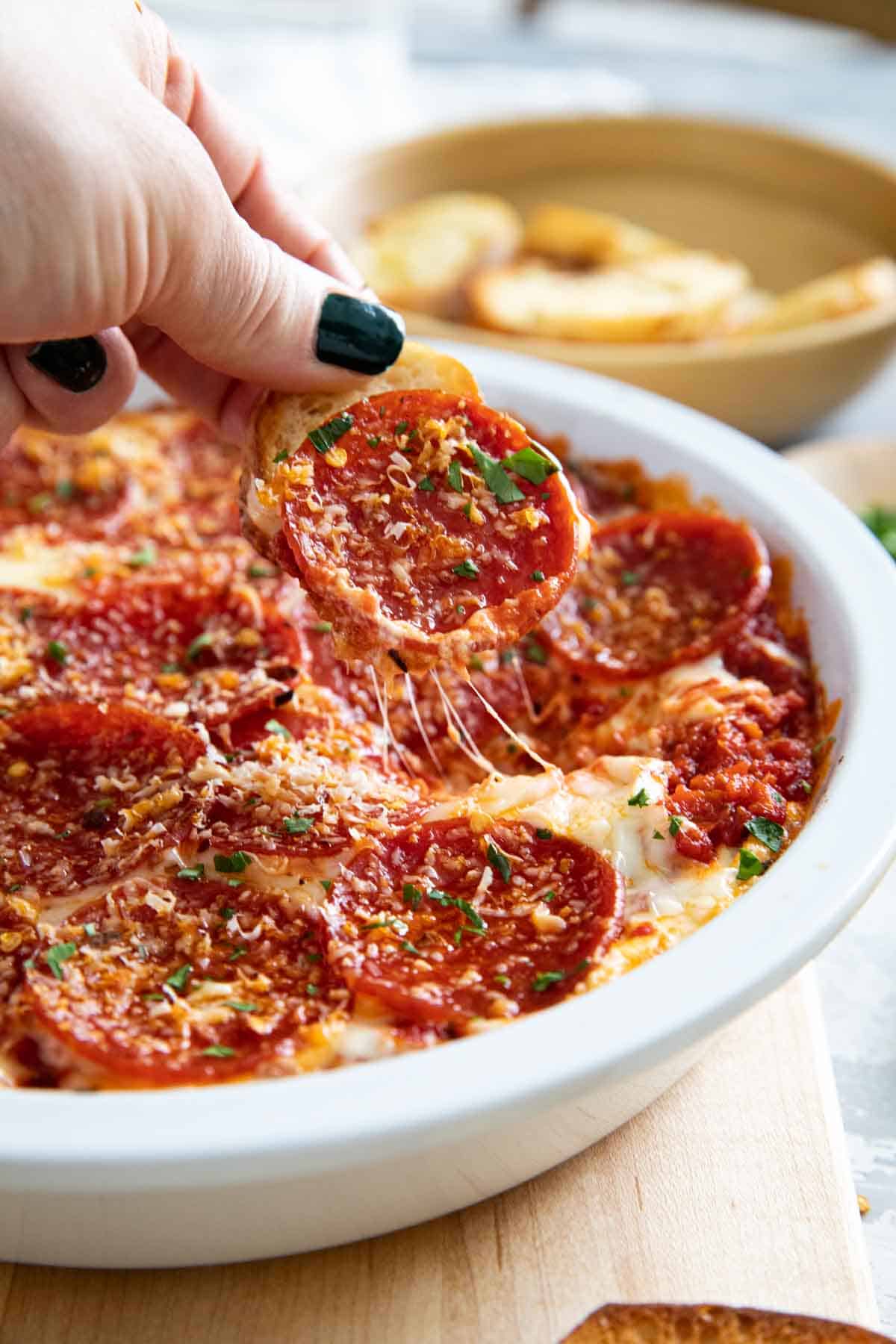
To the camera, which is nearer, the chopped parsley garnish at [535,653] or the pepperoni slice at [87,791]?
the pepperoni slice at [87,791]

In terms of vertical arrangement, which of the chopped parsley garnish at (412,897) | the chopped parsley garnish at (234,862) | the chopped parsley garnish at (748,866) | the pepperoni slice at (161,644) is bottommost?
the pepperoni slice at (161,644)

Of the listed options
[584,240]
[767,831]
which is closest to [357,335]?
[767,831]

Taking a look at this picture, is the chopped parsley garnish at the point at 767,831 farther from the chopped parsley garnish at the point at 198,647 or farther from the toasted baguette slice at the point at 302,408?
the chopped parsley garnish at the point at 198,647

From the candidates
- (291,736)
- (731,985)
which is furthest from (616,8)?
(731,985)

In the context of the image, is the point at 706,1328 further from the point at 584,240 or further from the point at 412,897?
the point at 584,240

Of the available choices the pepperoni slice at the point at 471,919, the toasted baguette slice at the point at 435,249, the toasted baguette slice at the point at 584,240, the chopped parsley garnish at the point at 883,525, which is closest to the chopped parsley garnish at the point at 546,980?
the pepperoni slice at the point at 471,919

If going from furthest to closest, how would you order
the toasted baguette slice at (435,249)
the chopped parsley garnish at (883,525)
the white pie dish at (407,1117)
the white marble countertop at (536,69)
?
1. the white marble countertop at (536,69)
2. the toasted baguette slice at (435,249)
3. the chopped parsley garnish at (883,525)
4. the white pie dish at (407,1117)

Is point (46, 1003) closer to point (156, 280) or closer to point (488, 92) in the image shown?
point (156, 280)

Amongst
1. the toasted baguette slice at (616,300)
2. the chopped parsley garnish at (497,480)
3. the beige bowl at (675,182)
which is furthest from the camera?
the beige bowl at (675,182)
